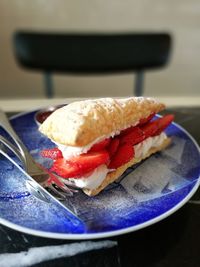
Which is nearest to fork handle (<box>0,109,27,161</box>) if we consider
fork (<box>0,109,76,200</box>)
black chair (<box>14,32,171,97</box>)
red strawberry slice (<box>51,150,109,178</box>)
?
fork (<box>0,109,76,200</box>)

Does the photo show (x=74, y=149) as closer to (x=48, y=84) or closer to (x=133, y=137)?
(x=133, y=137)

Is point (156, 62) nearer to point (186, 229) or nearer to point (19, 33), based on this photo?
point (19, 33)

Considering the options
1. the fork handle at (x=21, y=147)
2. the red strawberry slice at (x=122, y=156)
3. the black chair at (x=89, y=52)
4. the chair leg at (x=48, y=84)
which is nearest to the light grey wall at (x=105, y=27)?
the chair leg at (x=48, y=84)

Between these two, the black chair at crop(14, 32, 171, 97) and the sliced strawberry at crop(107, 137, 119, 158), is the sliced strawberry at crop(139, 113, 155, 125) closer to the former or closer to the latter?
the sliced strawberry at crop(107, 137, 119, 158)

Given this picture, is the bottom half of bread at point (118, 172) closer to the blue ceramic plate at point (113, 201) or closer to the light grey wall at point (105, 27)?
the blue ceramic plate at point (113, 201)

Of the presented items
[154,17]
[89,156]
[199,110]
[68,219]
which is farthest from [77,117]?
[154,17]

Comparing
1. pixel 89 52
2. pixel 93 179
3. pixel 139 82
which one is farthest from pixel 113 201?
pixel 139 82
